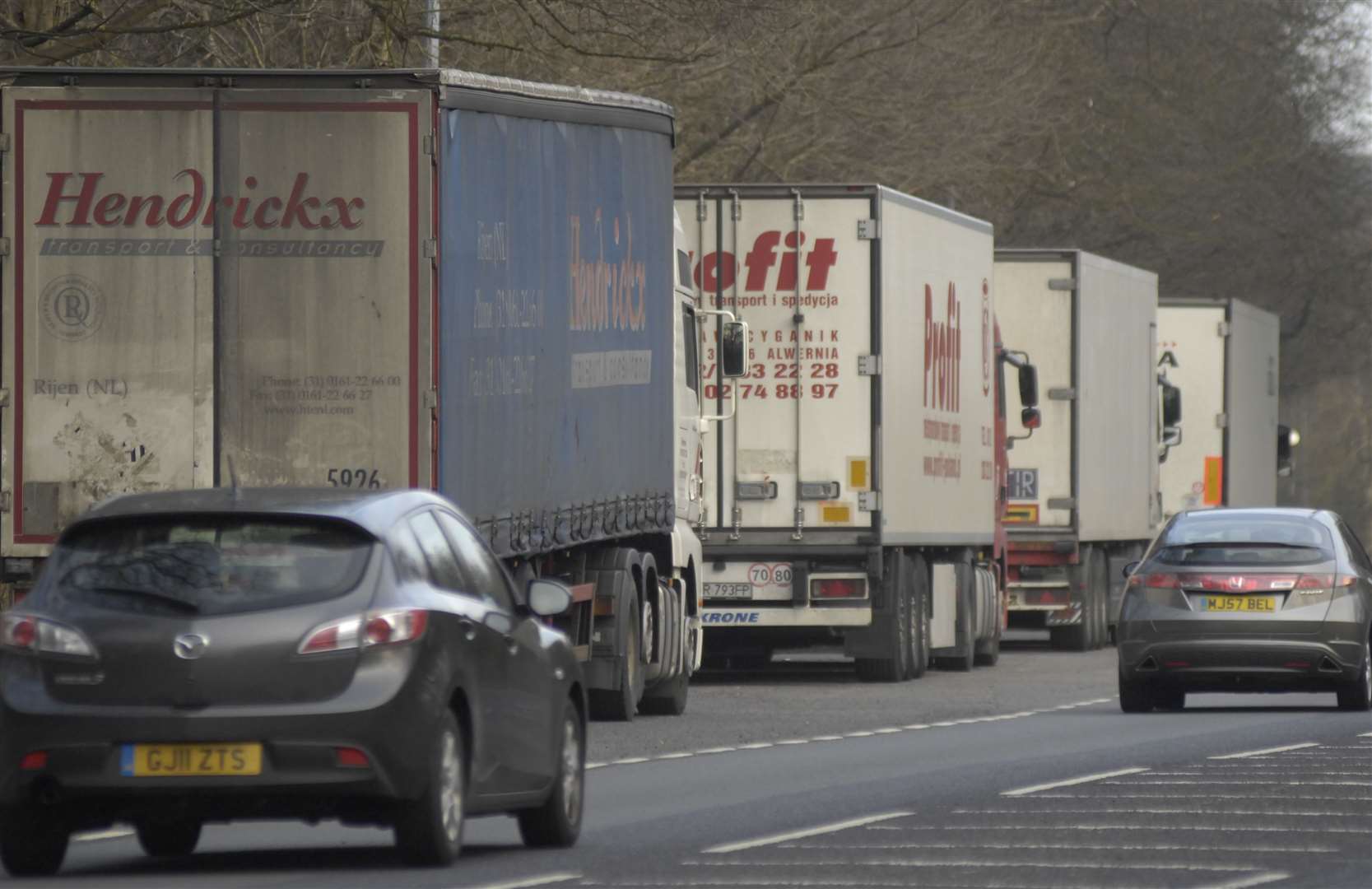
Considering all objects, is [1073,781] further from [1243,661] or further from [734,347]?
[734,347]

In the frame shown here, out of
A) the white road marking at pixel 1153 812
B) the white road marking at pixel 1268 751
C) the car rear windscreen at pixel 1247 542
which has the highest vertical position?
the car rear windscreen at pixel 1247 542

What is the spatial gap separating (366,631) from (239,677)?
439mm

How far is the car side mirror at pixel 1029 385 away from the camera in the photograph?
32656 mm

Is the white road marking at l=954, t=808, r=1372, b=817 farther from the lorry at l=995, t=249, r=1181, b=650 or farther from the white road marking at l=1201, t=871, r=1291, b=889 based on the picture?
the lorry at l=995, t=249, r=1181, b=650

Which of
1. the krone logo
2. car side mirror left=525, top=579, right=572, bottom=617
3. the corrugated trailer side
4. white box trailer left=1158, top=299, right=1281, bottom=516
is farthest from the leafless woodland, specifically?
car side mirror left=525, top=579, right=572, bottom=617

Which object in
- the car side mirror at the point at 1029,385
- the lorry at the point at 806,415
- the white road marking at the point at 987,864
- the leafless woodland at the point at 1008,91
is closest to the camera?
the white road marking at the point at 987,864

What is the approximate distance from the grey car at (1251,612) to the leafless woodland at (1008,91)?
21.2 feet

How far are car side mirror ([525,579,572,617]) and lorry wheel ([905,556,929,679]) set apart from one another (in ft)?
51.7

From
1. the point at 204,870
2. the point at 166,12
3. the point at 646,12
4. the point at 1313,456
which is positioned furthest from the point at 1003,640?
the point at 1313,456

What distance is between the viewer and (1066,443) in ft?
114

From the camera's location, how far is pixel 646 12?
27953 millimetres

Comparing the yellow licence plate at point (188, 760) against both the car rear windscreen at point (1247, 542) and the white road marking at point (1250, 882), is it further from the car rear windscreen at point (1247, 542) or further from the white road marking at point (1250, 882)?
the car rear windscreen at point (1247, 542)

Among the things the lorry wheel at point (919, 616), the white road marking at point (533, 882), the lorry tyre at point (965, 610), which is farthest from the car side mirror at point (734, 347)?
the white road marking at point (533, 882)

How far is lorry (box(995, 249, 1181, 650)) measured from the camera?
113 ft
